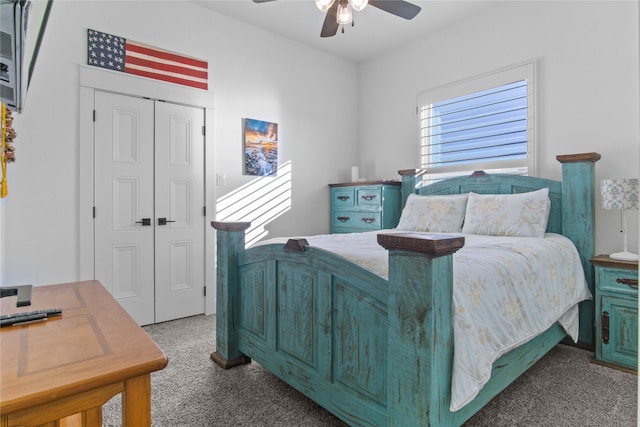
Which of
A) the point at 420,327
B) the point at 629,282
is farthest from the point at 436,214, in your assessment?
the point at 420,327

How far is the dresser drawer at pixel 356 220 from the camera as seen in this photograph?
3.87m

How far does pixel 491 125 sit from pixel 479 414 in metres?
2.70

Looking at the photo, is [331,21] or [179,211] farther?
[179,211]

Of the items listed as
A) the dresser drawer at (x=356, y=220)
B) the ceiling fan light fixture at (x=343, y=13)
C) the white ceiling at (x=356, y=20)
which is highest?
the white ceiling at (x=356, y=20)

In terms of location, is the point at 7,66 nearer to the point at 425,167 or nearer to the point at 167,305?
the point at 167,305

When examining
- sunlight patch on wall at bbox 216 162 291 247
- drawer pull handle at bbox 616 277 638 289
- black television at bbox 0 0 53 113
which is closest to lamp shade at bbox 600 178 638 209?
drawer pull handle at bbox 616 277 638 289

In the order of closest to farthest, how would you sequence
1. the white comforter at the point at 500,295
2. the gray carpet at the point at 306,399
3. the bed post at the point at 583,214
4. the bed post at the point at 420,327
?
the bed post at the point at 420,327
the white comforter at the point at 500,295
the gray carpet at the point at 306,399
the bed post at the point at 583,214

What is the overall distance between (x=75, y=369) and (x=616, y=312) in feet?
9.68

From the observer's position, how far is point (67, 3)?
9.15ft

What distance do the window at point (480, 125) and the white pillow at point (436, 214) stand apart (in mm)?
600

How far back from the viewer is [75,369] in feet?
2.43

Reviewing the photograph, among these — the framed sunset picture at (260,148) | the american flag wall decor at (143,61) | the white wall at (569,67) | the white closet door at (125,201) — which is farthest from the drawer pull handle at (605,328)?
the american flag wall decor at (143,61)

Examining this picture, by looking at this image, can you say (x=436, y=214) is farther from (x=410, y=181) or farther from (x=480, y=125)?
(x=480, y=125)

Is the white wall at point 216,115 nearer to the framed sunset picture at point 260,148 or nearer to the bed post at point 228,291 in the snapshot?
the framed sunset picture at point 260,148
